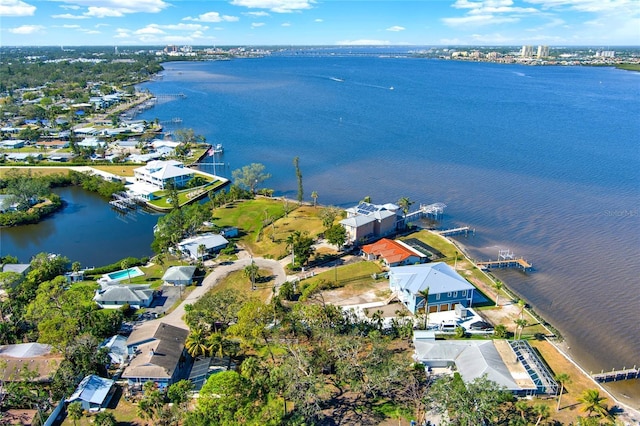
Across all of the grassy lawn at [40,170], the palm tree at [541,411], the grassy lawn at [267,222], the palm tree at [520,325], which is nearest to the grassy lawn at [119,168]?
the grassy lawn at [40,170]

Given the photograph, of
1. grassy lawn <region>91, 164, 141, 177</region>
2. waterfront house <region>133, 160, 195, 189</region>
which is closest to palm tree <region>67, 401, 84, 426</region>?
waterfront house <region>133, 160, 195, 189</region>

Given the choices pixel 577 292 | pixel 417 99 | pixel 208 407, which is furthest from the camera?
pixel 417 99

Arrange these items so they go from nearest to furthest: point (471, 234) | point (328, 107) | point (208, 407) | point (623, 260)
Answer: point (208, 407), point (623, 260), point (471, 234), point (328, 107)

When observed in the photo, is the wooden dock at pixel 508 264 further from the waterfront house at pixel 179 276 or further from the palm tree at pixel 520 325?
the waterfront house at pixel 179 276

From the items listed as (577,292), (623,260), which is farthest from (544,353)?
(623,260)

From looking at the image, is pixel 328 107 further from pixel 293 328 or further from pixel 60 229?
pixel 293 328

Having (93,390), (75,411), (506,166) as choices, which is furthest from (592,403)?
(506,166)

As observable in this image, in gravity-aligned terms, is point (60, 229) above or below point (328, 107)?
below

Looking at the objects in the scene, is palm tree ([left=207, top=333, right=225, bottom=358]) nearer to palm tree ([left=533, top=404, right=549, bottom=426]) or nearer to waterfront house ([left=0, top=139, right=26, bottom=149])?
palm tree ([left=533, top=404, right=549, bottom=426])
